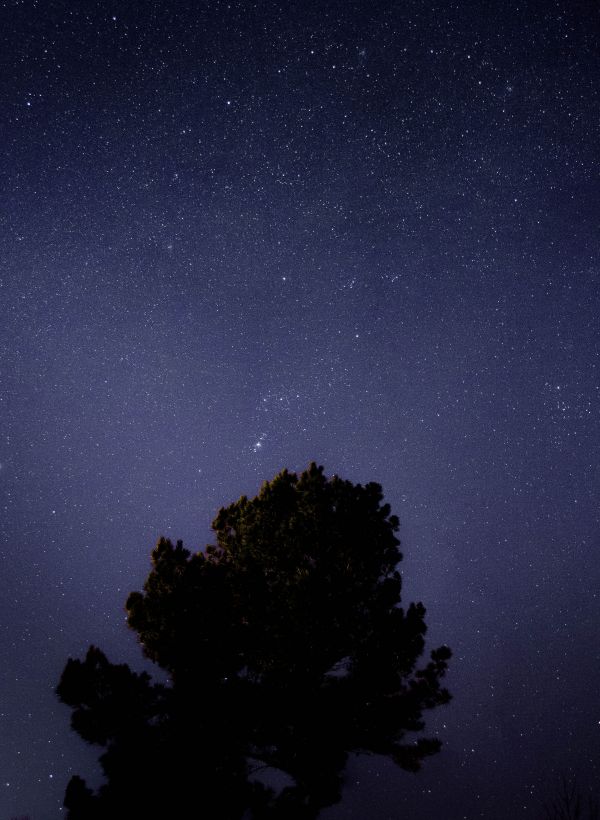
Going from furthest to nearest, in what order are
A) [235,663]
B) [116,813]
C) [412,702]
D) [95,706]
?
[412,702]
[235,663]
[95,706]
[116,813]

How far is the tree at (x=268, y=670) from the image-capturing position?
7.86 metres

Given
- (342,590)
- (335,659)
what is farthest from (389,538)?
(335,659)

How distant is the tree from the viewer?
786 cm

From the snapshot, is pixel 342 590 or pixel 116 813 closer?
pixel 116 813

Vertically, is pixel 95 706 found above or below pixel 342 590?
below

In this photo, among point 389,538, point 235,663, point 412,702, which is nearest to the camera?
point 235,663

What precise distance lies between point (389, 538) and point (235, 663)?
3982mm

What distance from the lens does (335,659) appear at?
9648mm

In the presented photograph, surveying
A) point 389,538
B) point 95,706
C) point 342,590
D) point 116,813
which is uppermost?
point 389,538

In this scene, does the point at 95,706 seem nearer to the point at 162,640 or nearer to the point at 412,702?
the point at 162,640

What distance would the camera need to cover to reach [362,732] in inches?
370

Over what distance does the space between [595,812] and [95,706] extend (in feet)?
29.6

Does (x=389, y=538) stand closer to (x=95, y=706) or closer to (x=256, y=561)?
(x=256, y=561)

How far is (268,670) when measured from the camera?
9445 millimetres
